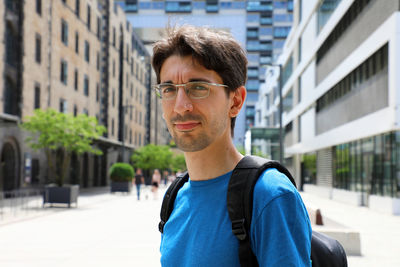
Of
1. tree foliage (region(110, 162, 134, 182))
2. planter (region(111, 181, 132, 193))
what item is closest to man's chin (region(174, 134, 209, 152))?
planter (region(111, 181, 132, 193))

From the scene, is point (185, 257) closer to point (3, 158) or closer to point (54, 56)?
point (3, 158)

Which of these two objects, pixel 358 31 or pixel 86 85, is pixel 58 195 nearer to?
pixel 358 31

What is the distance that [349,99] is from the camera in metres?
26.5

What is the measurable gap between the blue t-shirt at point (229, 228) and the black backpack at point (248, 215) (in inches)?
1.1

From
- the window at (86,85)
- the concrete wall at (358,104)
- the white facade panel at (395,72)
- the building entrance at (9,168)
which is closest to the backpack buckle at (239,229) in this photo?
the white facade panel at (395,72)

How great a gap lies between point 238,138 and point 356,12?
72868mm

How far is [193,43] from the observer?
172 cm

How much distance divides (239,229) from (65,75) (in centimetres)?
3454

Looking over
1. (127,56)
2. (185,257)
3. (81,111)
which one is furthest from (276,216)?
(127,56)

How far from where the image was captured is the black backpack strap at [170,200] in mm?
1998

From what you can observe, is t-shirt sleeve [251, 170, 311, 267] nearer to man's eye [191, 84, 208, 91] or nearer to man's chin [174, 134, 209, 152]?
man's chin [174, 134, 209, 152]

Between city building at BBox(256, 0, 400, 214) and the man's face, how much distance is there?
1859cm

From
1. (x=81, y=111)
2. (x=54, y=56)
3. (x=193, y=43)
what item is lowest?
(x=193, y=43)

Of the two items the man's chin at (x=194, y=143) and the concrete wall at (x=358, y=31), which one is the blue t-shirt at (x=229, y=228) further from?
the concrete wall at (x=358, y=31)
